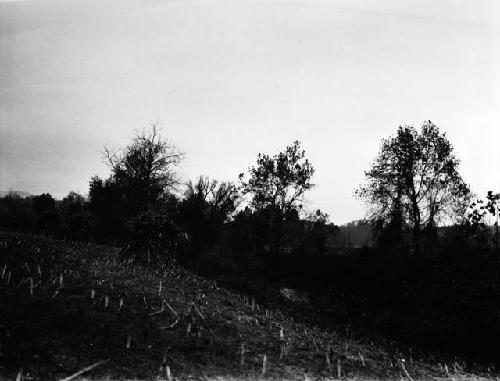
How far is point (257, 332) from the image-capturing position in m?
6.69

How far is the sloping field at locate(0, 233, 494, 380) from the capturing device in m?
4.50

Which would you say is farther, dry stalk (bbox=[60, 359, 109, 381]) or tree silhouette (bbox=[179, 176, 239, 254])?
tree silhouette (bbox=[179, 176, 239, 254])

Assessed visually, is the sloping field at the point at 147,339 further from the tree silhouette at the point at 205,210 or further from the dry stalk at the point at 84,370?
the tree silhouette at the point at 205,210

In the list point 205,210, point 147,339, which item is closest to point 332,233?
point 205,210

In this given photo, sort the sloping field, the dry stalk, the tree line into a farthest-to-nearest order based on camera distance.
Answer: the tree line
the sloping field
the dry stalk

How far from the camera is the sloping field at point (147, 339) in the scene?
4.50m

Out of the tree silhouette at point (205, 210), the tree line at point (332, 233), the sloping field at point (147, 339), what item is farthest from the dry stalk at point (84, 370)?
the tree silhouette at point (205, 210)

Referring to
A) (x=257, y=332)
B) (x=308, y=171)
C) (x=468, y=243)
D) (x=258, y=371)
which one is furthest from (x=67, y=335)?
(x=308, y=171)

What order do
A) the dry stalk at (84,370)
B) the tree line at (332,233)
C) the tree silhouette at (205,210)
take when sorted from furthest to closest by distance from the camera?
1. the tree silhouette at (205,210)
2. the tree line at (332,233)
3. the dry stalk at (84,370)

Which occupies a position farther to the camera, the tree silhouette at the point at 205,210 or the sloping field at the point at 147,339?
the tree silhouette at the point at 205,210

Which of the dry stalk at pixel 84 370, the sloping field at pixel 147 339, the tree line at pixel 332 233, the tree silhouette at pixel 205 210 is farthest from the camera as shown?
the tree silhouette at pixel 205 210

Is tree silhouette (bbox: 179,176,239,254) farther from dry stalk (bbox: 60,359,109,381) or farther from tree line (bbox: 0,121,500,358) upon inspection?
dry stalk (bbox: 60,359,109,381)

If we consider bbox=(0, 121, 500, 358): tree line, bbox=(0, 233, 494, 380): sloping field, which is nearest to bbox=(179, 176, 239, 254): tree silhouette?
bbox=(0, 121, 500, 358): tree line

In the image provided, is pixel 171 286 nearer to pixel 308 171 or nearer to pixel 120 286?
pixel 120 286
